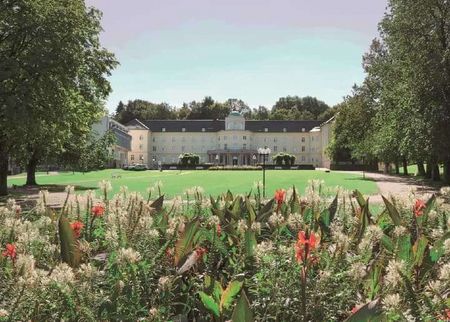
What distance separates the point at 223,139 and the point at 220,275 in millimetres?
142842

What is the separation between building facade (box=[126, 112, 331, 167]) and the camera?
5669 inches

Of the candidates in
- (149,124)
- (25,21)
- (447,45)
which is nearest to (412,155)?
(447,45)

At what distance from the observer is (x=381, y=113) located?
44.8 metres

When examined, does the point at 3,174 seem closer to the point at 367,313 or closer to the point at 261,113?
the point at 367,313

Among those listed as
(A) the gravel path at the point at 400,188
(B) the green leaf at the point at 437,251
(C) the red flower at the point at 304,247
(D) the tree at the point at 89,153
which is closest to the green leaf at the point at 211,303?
(C) the red flower at the point at 304,247

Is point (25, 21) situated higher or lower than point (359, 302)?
higher

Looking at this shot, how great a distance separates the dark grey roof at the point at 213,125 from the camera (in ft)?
482

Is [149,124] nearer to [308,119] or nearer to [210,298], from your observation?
[308,119]

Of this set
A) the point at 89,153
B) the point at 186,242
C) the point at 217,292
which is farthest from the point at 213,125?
the point at 217,292

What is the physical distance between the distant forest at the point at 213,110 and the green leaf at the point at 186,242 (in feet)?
496

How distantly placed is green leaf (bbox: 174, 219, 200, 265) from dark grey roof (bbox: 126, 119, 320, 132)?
14388 centimetres

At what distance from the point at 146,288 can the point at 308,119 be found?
15687 cm

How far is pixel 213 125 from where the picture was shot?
148 metres

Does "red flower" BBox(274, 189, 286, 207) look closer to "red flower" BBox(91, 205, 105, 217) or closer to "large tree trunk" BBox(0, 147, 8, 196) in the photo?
"red flower" BBox(91, 205, 105, 217)
